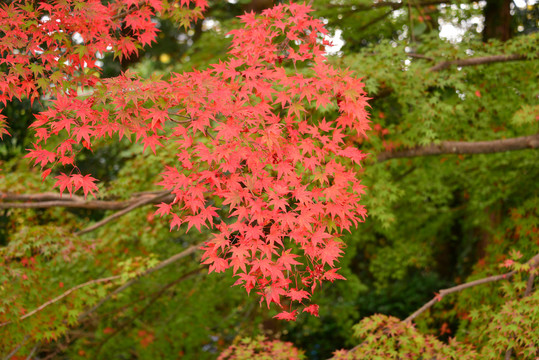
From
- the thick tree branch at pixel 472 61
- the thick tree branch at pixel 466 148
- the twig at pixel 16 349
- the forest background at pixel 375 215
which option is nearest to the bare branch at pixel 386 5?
the forest background at pixel 375 215

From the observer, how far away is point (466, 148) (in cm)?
597

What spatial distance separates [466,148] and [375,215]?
83.4 inches

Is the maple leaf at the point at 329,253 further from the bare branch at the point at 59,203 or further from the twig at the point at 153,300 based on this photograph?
the twig at the point at 153,300

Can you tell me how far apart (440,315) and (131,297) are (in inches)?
202

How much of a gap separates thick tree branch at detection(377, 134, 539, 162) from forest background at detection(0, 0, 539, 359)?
0.02 m

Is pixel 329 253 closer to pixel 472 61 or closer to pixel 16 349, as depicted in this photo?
pixel 472 61

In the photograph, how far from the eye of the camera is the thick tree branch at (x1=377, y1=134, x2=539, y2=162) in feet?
19.4

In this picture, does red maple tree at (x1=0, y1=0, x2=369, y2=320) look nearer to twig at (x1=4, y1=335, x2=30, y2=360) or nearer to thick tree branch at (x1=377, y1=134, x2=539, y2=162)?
thick tree branch at (x1=377, y1=134, x2=539, y2=162)

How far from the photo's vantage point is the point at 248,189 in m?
3.13

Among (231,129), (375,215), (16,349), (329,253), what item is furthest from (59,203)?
(375,215)

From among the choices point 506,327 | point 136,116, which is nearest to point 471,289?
point 506,327

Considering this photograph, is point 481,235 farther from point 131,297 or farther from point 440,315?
point 131,297

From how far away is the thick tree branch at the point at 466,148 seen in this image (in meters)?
5.91

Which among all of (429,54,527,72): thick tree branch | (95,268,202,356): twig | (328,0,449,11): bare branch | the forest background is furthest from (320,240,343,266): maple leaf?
(328,0,449,11): bare branch
